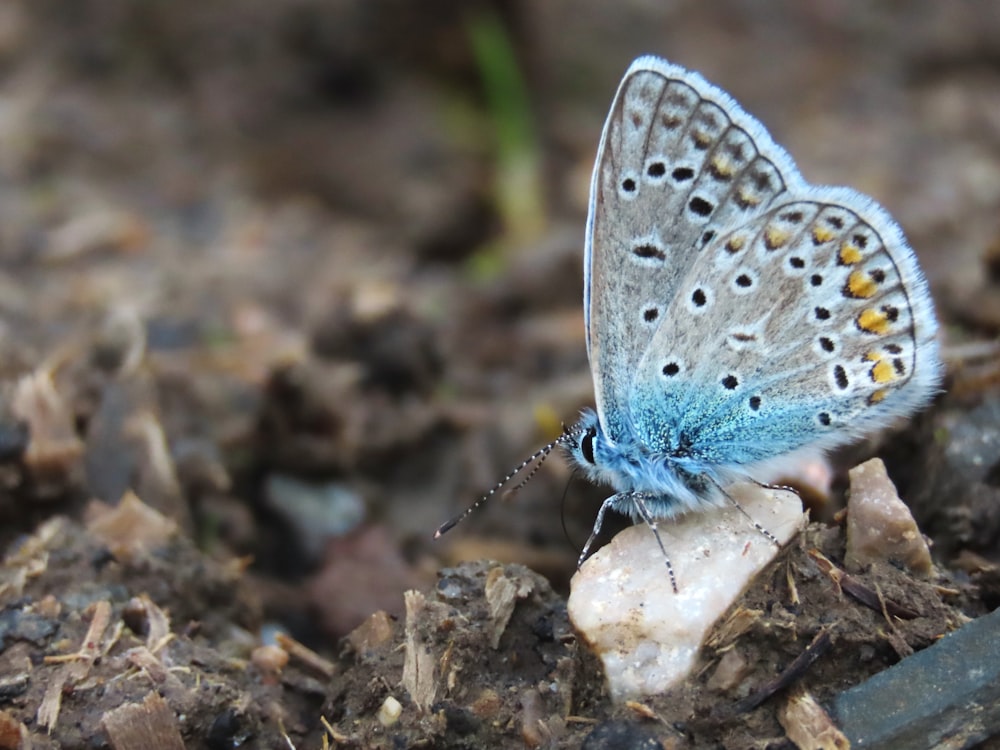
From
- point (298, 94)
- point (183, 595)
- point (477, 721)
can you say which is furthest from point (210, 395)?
point (298, 94)

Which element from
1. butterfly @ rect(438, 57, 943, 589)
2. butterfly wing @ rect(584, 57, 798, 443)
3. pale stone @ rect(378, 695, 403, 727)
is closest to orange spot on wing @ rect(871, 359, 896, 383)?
butterfly @ rect(438, 57, 943, 589)

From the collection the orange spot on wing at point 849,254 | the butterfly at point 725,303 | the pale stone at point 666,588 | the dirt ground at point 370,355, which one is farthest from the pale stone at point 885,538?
the orange spot on wing at point 849,254

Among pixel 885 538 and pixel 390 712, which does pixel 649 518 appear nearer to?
pixel 885 538

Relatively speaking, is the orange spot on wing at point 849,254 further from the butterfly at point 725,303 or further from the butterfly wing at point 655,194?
the butterfly wing at point 655,194

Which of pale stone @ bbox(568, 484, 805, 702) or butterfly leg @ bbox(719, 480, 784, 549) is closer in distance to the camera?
pale stone @ bbox(568, 484, 805, 702)

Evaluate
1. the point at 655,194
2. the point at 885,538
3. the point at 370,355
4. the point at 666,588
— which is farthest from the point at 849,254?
the point at 370,355

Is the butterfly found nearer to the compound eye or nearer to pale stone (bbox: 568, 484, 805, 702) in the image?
the compound eye
